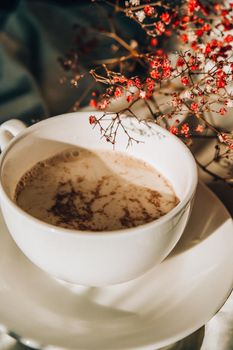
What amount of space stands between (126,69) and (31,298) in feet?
2.19

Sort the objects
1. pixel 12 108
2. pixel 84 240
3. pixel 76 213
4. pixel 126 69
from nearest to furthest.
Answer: pixel 84 240 < pixel 76 213 < pixel 12 108 < pixel 126 69

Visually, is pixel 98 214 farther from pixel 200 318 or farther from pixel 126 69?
pixel 126 69

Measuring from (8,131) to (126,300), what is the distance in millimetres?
312

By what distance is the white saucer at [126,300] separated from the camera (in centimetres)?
61

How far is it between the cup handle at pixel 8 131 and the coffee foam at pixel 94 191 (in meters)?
0.07

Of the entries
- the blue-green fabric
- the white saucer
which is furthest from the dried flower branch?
the white saucer

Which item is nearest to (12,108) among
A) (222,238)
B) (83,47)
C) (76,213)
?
(83,47)

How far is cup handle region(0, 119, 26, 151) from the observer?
0.76m

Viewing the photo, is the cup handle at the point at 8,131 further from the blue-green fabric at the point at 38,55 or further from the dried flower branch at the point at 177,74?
the blue-green fabric at the point at 38,55

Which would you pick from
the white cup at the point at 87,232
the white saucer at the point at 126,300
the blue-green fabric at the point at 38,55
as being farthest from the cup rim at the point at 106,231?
the blue-green fabric at the point at 38,55

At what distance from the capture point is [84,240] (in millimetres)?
580

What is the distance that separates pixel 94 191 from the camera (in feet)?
2.64

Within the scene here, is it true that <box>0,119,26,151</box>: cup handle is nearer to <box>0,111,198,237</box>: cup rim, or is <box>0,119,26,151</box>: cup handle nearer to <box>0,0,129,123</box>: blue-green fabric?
<box>0,111,198,237</box>: cup rim

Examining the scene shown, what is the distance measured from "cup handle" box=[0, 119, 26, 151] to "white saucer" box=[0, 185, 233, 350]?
5.0 inches
